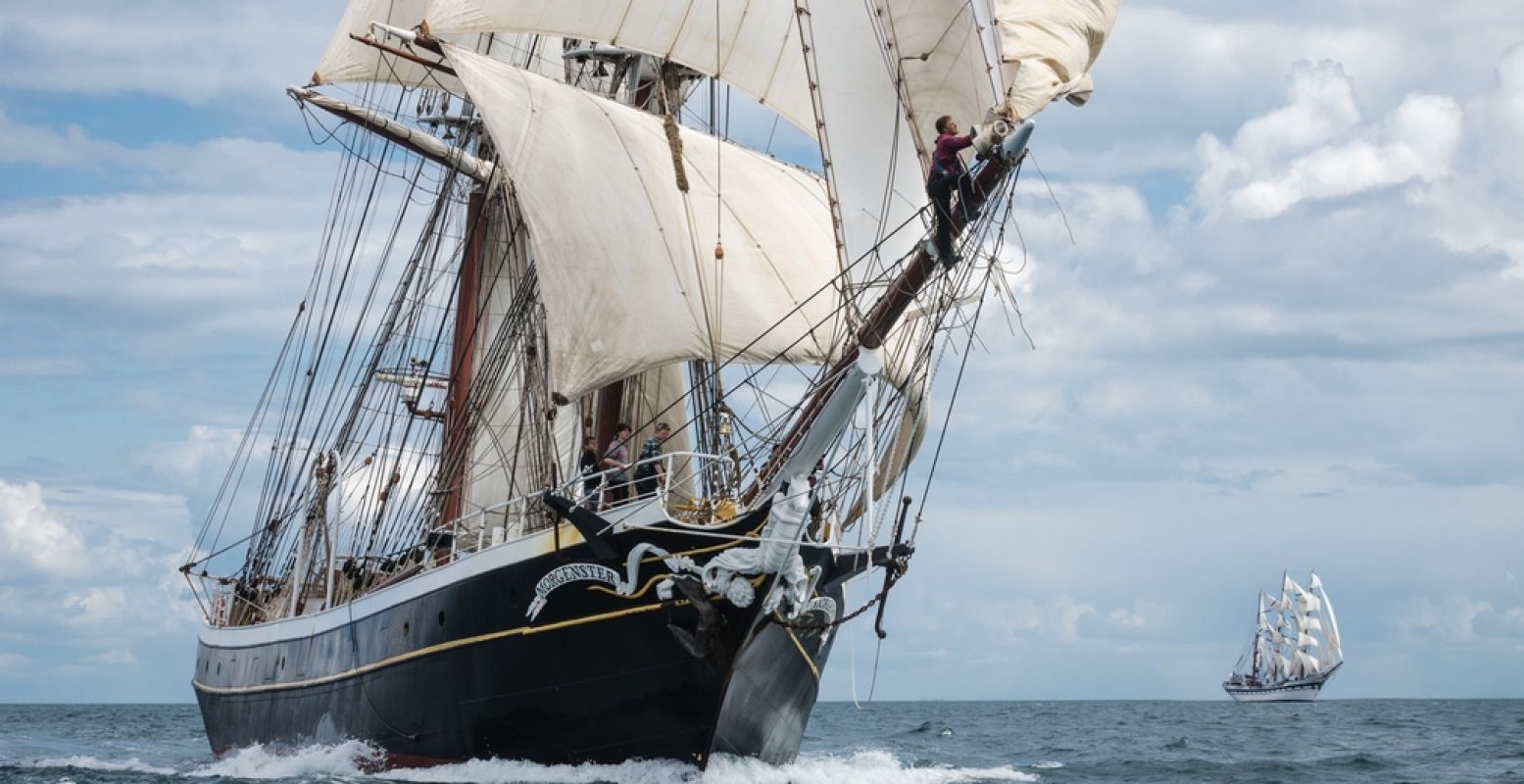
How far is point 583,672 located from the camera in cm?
2339

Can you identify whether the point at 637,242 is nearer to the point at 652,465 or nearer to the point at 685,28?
the point at 652,465

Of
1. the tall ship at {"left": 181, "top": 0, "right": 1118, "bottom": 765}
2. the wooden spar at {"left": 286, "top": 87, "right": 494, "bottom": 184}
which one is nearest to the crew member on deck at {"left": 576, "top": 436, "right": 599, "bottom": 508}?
the tall ship at {"left": 181, "top": 0, "right": 1118, "bottom": 765}

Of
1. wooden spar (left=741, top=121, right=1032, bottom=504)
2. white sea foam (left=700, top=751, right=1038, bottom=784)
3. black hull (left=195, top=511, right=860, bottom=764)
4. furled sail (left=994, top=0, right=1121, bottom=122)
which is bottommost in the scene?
white sea foam (left=700, top=751, right=1038, bottom=784)

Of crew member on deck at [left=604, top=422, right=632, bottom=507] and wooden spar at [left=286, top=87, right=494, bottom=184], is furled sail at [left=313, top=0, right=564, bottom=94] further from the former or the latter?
crew member on deck at [left=604, top=422, right=632, bottom=507]

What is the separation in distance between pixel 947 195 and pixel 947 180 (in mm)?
215

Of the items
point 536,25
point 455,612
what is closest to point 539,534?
point 455,612

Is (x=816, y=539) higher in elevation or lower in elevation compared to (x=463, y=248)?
lower

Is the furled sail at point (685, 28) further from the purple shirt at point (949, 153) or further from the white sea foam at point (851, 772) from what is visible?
the purple shirt at point (949, 153)

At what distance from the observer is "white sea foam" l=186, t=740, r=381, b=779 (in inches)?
1087

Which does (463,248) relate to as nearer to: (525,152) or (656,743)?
(525,152)

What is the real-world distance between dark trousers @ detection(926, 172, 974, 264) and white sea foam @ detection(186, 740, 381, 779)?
12.4m

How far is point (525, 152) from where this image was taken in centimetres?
3030

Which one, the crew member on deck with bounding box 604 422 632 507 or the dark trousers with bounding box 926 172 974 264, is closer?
the dark trousers with bounding box 926 172 974 264

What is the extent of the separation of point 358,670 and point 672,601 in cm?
744
